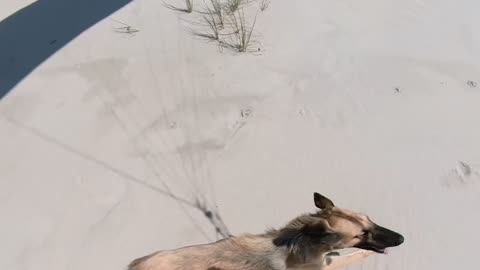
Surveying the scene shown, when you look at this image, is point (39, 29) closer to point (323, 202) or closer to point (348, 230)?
point (323, 202)

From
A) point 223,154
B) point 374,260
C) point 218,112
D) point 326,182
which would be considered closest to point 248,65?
point 218,112

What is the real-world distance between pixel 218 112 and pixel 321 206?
1819 millimetres

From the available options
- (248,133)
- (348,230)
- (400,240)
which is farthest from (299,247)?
(248,133)

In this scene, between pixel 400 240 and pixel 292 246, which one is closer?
pixel 292 246

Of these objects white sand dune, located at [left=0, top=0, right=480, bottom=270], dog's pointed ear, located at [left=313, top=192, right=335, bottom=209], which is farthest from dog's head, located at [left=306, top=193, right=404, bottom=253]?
white sand dune, located at [left=0, top=0, right=480, bottom=270]

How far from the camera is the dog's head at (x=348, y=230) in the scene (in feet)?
12.1

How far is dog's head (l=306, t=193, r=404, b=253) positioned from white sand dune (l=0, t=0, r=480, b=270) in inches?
19.4

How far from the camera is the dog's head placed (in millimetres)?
3680

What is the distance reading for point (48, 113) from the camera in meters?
5.34

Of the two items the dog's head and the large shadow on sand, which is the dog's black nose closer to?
the dog's head

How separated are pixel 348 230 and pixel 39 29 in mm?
4622

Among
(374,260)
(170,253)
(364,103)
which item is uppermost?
(364,103)

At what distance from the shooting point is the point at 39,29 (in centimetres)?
615

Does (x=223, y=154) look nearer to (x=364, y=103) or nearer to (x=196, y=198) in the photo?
(x=196, y=198)
